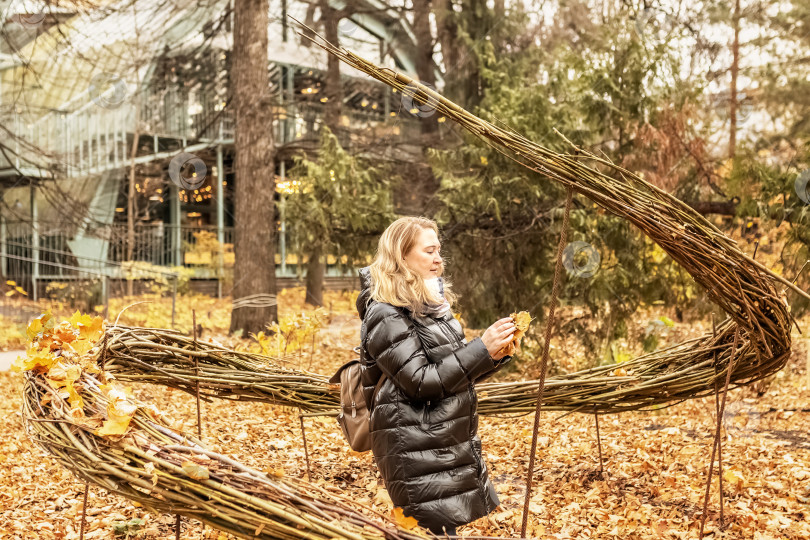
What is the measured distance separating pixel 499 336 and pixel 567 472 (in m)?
2.25

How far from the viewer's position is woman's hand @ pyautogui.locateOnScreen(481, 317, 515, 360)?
1979 millimetres

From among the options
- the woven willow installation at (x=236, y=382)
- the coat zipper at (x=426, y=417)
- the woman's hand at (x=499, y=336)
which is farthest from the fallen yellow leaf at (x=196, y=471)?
the woman's hand at (x=499, y=336)

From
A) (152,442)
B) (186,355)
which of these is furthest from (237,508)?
(186,355)

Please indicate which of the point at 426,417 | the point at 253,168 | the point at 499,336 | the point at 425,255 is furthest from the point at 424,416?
the point at 253,168

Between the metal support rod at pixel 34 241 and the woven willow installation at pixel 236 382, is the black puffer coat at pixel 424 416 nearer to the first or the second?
the woven willow installation at pixel 236 382

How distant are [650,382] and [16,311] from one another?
9.56 meters

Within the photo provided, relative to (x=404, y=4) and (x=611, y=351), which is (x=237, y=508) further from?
(x=404, y=4)

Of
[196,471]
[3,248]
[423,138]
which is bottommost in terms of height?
[196,471]

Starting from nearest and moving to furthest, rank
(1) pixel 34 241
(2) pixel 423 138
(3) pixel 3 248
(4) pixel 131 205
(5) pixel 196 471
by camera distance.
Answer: (5) pixel 196 471 → (2) pixel 423 138 → (4) pixel 131 205 → (1) pixel 34 241 → (3) pixel 3 248

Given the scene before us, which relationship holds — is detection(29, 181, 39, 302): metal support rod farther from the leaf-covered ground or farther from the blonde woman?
the blonde woman

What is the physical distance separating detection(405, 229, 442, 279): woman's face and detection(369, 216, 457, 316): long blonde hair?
0.01 metres

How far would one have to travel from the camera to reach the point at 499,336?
198cm

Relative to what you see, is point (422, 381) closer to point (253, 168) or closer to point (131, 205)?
point (253, 168)

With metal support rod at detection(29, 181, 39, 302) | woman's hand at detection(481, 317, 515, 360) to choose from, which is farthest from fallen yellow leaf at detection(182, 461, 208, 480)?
metal support rod at detection(29, 181, 39, 302)
